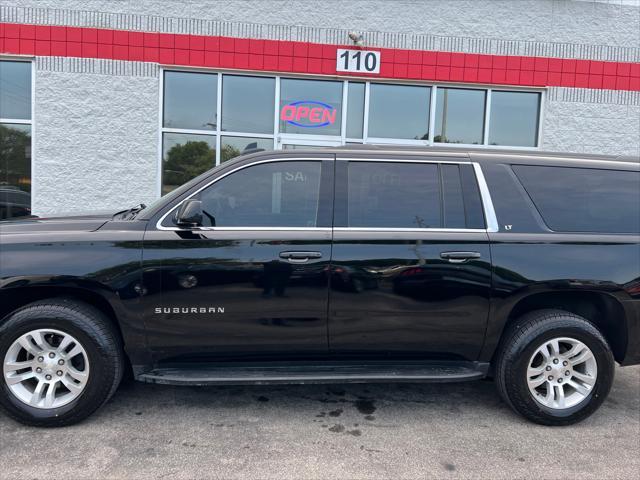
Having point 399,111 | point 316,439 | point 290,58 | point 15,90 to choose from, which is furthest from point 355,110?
point 316,439

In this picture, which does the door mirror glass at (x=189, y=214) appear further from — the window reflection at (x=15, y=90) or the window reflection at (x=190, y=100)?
the window reflection at (x=15, y=90)

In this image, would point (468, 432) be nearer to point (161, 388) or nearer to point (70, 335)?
point (161, 388)

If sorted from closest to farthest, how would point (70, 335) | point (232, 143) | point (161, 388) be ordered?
point (70, 335) < point (161, 388) < point (232, 143)

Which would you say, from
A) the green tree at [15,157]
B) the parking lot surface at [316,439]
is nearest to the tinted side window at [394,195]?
the parking lot surface at [316,439]

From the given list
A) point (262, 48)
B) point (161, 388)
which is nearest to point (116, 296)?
point (161, 388)

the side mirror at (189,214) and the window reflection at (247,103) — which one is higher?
the window reflection at (247,103)

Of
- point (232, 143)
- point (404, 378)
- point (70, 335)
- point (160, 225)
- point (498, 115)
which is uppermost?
point (498, 115)

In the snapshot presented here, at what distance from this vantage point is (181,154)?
27.2 ft

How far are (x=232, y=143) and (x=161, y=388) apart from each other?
211 inches

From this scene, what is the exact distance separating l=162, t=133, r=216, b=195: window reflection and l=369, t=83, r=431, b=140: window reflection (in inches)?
118

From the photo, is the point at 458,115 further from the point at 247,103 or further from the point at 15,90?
the point at 15,90

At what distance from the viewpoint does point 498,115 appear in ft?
28.9

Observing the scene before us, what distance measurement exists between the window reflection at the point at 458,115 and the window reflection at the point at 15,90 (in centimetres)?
720

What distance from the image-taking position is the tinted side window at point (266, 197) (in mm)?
3346
